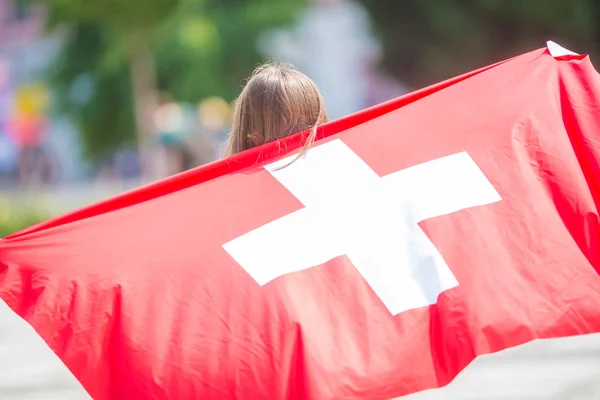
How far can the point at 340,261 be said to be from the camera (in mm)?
3080

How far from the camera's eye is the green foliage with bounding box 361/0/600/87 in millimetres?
Result: 21203

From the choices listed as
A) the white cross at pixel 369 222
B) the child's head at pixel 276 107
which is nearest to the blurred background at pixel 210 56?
the child's head at pixel 276 107

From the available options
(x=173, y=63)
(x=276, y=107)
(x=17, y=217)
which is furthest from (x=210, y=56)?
(x=276, y=107)

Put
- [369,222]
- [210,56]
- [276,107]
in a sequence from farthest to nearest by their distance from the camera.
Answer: [210,56]
[276,107]
[369,222]

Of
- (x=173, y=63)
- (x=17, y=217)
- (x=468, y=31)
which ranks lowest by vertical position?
(x=17, y=217)

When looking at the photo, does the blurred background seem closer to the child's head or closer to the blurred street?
the blurred street

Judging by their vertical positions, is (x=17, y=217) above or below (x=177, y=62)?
below

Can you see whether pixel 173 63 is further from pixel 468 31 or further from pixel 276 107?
pixel 276 107

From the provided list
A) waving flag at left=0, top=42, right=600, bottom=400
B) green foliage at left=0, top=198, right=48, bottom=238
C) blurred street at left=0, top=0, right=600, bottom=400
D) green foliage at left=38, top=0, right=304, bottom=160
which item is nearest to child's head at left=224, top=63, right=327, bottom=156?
waving flag at left=0, top=42, right=600, bottom=400

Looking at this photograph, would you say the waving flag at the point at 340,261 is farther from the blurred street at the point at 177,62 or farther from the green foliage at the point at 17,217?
the green foliage at the point at 17,217

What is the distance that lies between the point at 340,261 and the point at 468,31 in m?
20.0

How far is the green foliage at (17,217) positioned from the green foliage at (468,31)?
11122 mm

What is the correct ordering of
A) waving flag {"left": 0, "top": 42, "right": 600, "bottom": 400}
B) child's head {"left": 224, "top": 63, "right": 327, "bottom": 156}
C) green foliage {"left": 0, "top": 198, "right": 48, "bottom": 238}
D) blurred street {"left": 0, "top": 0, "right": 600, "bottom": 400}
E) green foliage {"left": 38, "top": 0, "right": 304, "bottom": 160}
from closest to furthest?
waving flag {"left": 0, "top": 42, "right": 600, "bottom": 400}
child's head {"left": 224, "top": 63, "right": 327, "bottom": 156}
green foliage {"left": 0, "top": 198, "right": 48, "bottom": 238}
blurred street {"left": 0, "top": 0, "right": 600, "bottom": 400}
green foliage {"left": 38, "top": 0, "right": 304, "bottom": 160}

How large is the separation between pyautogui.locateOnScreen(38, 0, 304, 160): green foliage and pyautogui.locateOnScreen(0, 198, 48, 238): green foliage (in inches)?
235
